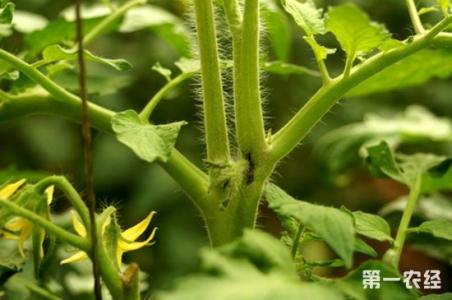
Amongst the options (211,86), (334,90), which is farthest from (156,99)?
(334,90)

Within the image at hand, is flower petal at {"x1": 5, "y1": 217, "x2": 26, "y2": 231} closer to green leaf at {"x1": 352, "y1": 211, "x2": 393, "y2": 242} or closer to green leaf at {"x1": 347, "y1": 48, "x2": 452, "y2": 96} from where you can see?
green leaf at {"x1": 352, "y1": 211, "x2": 393, "y2": 242}

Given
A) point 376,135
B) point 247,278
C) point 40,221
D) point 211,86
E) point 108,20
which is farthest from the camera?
point 376,135

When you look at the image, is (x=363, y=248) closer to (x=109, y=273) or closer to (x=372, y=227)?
(x=372, y=227)

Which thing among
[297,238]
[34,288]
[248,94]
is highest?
[248,94]

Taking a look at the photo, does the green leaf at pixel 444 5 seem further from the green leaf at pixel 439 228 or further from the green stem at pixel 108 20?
the green stem at pixel 108 20

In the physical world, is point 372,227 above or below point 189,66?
below

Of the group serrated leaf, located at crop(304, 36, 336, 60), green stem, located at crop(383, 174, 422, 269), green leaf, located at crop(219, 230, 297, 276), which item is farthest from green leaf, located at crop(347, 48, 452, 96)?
green leaf, located at crop(219, 230, 297, 276)

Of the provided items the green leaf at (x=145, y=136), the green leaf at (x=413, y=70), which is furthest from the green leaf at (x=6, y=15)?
the green leaf at (x=413, y=70)

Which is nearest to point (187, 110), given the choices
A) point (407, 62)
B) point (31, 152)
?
point (31, 152)
